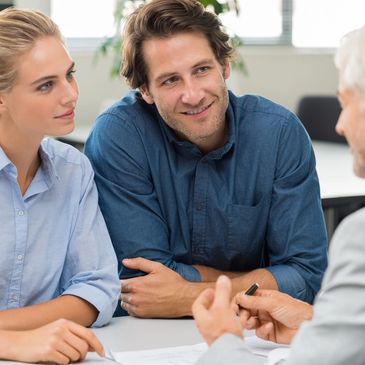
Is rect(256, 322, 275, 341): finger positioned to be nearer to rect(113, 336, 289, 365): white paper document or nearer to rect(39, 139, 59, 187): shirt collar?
rect(113, 336, 289, 365): white paper document

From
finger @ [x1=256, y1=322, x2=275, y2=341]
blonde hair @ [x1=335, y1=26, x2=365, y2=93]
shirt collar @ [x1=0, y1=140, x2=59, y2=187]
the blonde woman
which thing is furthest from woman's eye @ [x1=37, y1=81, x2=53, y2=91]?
blonde hair @ [x1=335, y1=26, x2=365, y2=93]

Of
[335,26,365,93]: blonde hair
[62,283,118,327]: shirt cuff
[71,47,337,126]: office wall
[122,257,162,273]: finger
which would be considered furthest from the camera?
[71,47,337,126]: office wall

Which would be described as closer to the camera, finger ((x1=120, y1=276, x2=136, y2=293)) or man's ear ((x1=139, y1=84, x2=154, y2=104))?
finger ((x1=120, y1=276, x2=136, y2=293))

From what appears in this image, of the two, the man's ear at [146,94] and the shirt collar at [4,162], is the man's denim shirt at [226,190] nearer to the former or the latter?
the man's ear at [146,94]

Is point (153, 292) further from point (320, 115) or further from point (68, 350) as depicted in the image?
point (320, 115)

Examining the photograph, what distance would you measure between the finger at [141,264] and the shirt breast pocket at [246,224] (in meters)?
0.28

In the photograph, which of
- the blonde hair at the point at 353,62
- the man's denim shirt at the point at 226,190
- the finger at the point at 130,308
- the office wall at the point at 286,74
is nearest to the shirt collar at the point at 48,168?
the man's denim shirt at the point at 226,190

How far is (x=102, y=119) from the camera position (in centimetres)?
252

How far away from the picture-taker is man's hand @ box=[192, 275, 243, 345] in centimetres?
146

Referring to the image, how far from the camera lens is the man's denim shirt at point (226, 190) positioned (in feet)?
7.93

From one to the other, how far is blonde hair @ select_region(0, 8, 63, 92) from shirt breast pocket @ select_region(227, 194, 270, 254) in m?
0.70

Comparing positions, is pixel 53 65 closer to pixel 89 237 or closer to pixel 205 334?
pixel 89 237

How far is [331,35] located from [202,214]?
16.6ft

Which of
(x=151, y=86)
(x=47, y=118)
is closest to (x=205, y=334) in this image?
(x=47, y=118)
